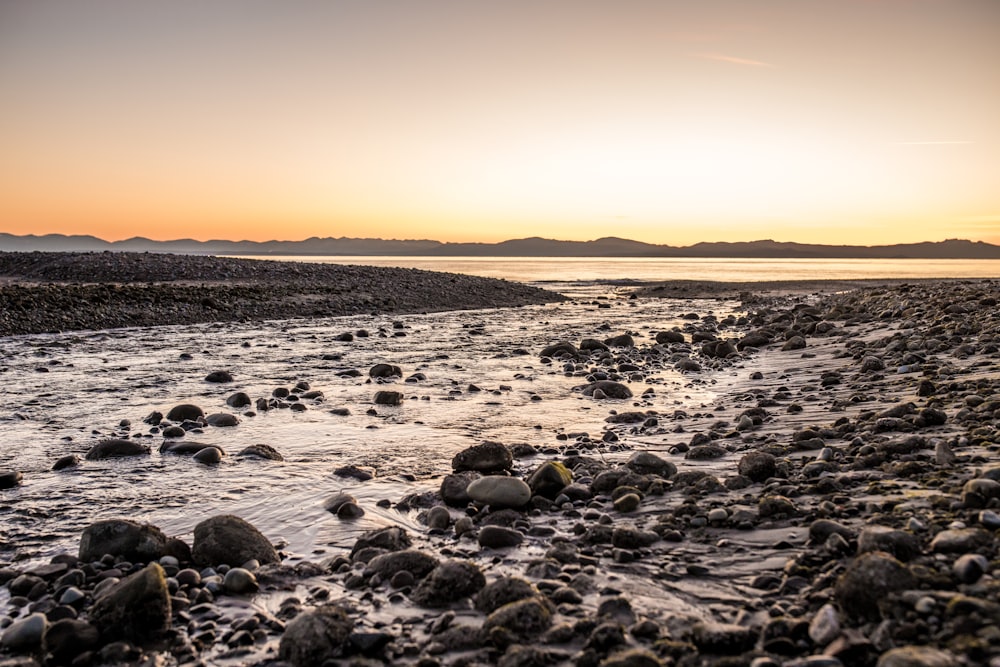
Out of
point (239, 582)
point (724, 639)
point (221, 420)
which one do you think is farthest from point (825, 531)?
point (221, 420)

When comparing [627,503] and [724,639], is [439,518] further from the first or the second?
[724,639]

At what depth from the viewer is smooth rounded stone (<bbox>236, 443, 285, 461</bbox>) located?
7.77 meters

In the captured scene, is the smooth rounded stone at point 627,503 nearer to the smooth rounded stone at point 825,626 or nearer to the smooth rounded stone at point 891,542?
the smooth rounded stone at point 891,542

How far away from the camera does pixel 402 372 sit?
46.0 ft

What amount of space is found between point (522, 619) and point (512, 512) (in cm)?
200

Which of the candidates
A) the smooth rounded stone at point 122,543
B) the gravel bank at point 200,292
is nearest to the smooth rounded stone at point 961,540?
the smooth rounded stone at point 122,543

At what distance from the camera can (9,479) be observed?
6688 mm

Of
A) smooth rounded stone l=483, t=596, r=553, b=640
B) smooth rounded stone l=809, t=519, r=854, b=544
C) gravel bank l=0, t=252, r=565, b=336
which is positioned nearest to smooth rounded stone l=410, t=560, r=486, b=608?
smooth rounded stone l=483, t=596, r=553, b=640

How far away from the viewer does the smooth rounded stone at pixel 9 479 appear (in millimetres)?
6648

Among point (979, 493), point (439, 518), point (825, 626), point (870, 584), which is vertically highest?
point (979, 493)

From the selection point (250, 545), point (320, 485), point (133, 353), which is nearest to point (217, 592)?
point (250, 545)

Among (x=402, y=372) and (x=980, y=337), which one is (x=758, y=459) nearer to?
(x=980, y=337)

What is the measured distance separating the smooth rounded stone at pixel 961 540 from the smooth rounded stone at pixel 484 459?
405 cm

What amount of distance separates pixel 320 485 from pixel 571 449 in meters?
2.88
